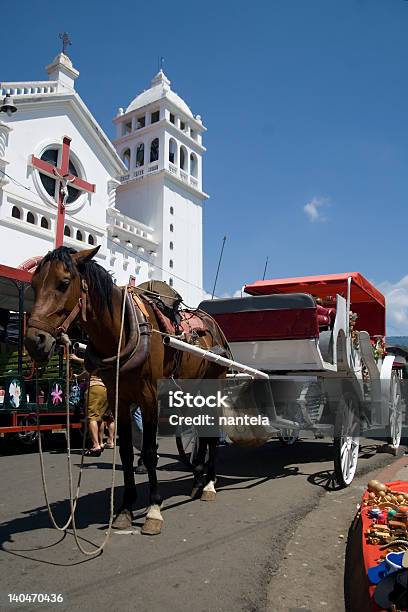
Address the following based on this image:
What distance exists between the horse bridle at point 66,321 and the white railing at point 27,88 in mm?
29170

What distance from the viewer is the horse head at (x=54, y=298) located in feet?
10.9

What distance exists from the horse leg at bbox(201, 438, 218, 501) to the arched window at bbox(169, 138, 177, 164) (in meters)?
39.8

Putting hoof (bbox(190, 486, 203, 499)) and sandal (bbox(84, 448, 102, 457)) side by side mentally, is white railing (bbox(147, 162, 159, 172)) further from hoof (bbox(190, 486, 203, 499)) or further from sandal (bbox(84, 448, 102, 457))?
hoof (bbox(190, 486, 203, 499))

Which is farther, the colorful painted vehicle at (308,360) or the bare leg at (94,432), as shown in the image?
the bare leg at (94,432)

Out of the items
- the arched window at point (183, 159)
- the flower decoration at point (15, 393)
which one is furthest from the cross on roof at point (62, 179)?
the flower decoration at point (15, 393)

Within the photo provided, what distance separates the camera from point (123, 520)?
13.4 ft

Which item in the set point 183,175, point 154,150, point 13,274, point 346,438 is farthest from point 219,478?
point 154,150

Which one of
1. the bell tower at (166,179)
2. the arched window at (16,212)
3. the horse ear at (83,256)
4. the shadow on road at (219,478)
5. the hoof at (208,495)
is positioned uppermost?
the bell tower at (166,179)

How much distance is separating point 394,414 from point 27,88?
99.0 ft

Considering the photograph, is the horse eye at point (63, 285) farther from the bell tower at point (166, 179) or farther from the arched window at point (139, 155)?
the arched window at point (139, 155)

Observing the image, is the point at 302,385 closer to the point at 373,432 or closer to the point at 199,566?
the point at 373,432

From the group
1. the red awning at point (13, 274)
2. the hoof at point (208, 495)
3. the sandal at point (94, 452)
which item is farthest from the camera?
the red awning at point (13, 274)

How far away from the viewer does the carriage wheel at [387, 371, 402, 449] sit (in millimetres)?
7862

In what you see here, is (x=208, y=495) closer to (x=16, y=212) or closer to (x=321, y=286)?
(x=321, y=286)
